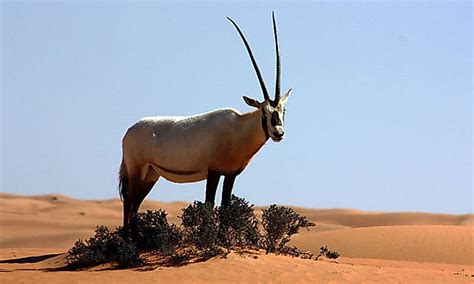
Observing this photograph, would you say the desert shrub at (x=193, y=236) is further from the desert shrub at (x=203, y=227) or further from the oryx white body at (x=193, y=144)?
the oryx white body at (x=193, y=144)

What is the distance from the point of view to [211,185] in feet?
44.6

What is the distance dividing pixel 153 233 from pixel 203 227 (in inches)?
55.3

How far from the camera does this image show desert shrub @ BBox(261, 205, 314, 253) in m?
13.6

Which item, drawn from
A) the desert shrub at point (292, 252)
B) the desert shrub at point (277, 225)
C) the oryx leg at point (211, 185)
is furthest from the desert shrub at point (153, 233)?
the desert shrub at point (292, 252)

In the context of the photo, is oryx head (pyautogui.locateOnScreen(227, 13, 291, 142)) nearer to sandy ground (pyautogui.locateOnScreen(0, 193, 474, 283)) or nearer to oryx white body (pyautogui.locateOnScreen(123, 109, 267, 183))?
oryx white body (pyautogui.locateOnScreen(123, 109, 267, 183))

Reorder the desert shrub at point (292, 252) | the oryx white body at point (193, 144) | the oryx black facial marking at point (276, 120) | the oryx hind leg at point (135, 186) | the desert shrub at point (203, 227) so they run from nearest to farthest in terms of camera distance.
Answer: the desert shrub at point (203, 227) < the oryx black facial marking at point (276, 120) < the desert shrub at point (292, 252) < the oryx white body at point (193, 144) < the oryx hind leg at point (135, 186)

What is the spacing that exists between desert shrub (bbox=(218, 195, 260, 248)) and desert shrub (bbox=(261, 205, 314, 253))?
0.70 ft

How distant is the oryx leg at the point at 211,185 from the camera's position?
13.5m

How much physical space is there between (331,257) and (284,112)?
3437 mm

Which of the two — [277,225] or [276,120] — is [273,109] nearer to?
[276,120]

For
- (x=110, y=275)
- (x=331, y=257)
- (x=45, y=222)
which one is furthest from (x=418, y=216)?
(x=110, y=275)

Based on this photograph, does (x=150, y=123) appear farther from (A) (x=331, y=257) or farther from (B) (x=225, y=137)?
(A) (x=331, y=257)

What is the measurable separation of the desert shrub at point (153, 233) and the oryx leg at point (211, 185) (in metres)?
0.80

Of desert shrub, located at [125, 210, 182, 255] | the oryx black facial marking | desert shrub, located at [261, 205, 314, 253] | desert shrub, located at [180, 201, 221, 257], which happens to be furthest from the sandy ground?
the oryx black facial marking
